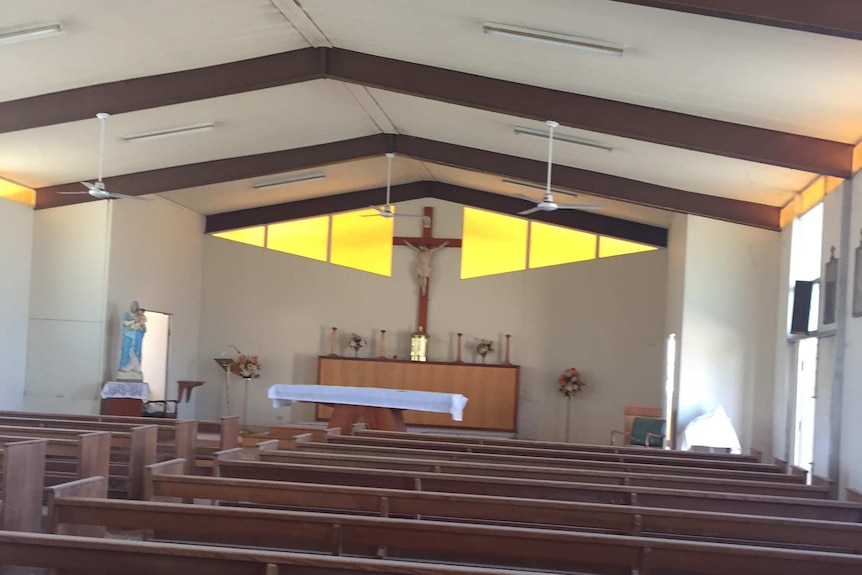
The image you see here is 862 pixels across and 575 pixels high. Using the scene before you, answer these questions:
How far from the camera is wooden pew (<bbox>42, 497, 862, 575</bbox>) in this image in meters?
2.74

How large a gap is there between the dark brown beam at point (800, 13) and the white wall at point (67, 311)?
8444 millimetres

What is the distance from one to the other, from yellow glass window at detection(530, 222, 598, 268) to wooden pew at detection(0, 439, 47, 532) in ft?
32.0

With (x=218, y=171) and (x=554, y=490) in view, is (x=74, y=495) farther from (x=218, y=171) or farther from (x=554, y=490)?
(x=218, y=171)

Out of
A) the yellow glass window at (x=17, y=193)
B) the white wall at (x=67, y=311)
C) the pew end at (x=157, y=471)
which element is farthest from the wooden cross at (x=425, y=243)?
the pew end at (x=157, y=471)

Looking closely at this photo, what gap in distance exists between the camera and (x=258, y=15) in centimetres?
701

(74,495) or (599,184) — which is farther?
(599,184)

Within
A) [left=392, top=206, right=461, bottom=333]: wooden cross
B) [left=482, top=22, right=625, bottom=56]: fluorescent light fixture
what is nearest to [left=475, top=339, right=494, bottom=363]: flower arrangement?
[left=392, top=206, right=461, bottom=333]: wooden cross

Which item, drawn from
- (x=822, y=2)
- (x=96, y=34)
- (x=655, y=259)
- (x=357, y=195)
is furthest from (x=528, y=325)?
(x=822, y=2)

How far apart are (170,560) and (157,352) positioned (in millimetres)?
10453

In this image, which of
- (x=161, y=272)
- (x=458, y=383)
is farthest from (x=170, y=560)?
(x=161, y=272)

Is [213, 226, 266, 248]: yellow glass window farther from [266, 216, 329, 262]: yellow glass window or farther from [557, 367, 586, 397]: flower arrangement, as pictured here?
[557, 367, 586, 397]: flower arrangement

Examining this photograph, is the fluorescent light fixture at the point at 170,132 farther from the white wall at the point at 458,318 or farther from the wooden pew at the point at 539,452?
the white wall at the point at 458,318

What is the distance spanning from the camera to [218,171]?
10641 millimetres

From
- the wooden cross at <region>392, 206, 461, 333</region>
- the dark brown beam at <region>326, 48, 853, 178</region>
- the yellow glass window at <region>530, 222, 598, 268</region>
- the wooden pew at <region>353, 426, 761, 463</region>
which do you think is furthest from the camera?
the wooden cross at <region>392, 206, 461, 333</region>
